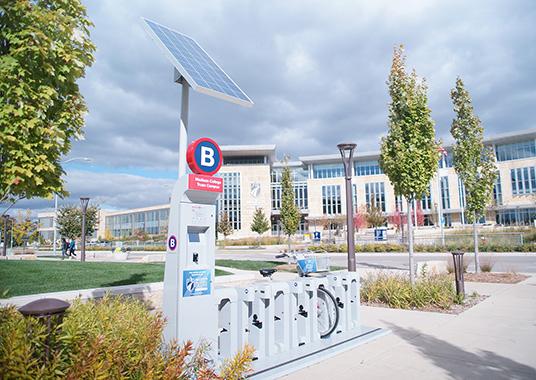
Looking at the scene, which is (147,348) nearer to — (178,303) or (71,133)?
(178,303)

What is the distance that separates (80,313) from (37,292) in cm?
547

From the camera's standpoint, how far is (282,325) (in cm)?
553

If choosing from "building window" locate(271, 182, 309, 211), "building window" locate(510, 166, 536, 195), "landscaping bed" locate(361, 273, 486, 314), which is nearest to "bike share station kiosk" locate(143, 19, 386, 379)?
"landscaping bed" locate(361, 273, 486, 314)

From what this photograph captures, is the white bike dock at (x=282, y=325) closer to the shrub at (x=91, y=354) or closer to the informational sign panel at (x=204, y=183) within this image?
the shrub at (x=91, y=354)

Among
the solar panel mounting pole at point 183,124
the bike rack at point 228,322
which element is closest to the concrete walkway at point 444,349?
the bike rack at point 228,322

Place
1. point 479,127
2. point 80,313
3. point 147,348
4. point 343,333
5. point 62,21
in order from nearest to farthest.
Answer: point 147,348, point 80,313, point 62,21, point 343,333, point 479,127

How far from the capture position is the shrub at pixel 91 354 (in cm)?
282

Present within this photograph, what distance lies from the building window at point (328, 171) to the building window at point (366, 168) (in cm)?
316

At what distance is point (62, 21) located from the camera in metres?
5.23

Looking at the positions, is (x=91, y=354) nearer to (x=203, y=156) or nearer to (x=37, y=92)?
(x=203, y=156)

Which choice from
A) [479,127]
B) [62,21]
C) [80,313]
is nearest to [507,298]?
[479,127]

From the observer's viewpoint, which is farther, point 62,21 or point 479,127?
point 479,127

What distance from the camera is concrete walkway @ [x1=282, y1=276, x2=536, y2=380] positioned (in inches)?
190

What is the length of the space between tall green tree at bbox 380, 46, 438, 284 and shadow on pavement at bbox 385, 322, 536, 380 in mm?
5565
